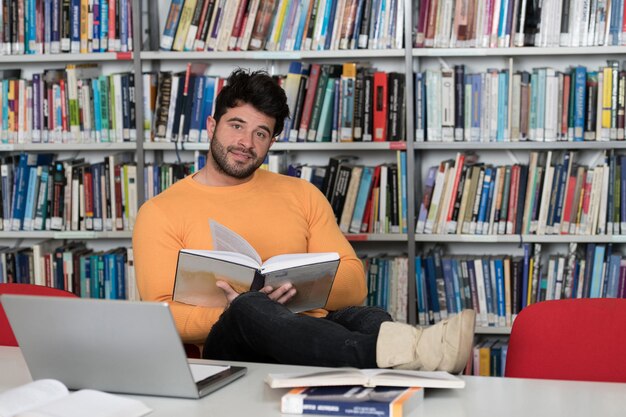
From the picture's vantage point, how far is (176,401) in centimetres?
149

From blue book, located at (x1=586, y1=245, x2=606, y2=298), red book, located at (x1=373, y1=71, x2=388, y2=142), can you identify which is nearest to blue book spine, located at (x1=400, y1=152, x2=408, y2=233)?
red book, located at (x1=373, y1=71, x2=388, y2=142)

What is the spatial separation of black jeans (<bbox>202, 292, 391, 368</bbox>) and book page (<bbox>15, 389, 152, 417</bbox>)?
0.39 metres

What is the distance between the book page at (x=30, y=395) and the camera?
1.39 m

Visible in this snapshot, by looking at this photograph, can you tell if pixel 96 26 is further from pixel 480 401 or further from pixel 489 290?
pixel 480 401

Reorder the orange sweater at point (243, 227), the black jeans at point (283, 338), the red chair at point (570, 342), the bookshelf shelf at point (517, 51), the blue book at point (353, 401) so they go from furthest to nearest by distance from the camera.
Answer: the bookshelf shelf at point (517, 51)
the orange sweater at point (243, 227)
the red chair at point (570, 342)
the black jeans at point (283, 338)
the blue book at point (353, 401)

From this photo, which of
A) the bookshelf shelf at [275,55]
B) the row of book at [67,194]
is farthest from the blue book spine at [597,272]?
the row of book at [67,194]

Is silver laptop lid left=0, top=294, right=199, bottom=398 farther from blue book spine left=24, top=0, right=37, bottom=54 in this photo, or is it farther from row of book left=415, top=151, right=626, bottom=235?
blue book spine left=24, top=0, right=37, bottom=54

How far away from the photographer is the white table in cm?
142

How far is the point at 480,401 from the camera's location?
146 centimetres

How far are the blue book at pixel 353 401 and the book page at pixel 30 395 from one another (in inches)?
14.5

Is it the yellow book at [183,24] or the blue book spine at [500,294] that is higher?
the yellow book at [183,24]

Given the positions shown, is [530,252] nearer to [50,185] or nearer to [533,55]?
[533,55]

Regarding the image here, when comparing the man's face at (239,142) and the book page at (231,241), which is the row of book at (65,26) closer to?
the man's face at (239,142)

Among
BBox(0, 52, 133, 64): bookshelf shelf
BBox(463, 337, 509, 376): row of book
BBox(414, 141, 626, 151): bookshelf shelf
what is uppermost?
BBox(0, 52, 133, 64): bookshelf shelf
